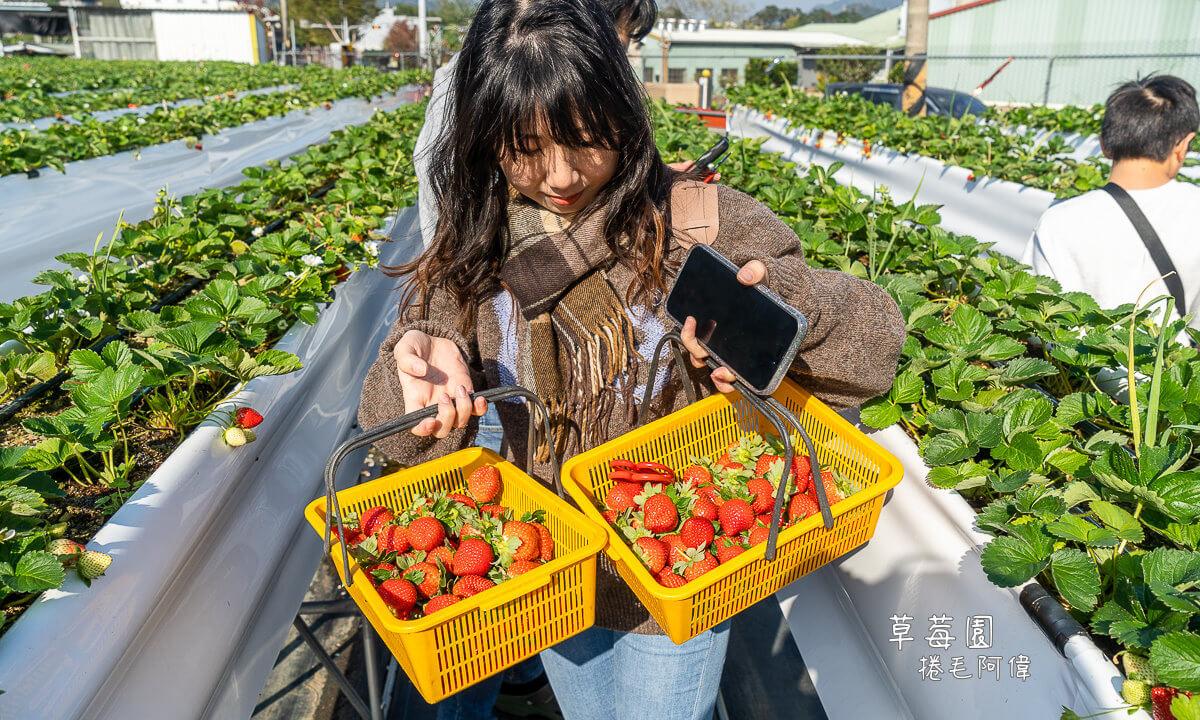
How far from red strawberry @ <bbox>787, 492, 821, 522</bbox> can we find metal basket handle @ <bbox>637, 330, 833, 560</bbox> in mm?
47

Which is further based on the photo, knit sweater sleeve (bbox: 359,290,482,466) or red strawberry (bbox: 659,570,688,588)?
knit sweater sleeve (bbox: 359,290,482,466)

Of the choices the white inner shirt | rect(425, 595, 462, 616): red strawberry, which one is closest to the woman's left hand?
rect(425, 595, 462, 616): red strawberry

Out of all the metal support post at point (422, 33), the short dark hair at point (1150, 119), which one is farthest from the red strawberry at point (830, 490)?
the metal support post at point (422, 33)

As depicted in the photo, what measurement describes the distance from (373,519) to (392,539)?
76mm

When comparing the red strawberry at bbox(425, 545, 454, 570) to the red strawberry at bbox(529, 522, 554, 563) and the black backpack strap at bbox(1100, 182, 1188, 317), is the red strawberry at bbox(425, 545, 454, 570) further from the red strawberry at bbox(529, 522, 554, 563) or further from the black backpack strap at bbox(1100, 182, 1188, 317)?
the black backpack strap at bbox(1100, 182, 1188, 317)

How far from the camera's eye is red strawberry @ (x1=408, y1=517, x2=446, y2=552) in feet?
4.28

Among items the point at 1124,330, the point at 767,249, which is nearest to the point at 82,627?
the point at 767,249

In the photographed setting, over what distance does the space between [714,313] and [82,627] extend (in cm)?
106

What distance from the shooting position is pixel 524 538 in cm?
128

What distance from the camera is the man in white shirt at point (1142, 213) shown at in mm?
2734

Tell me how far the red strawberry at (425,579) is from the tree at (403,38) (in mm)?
55476

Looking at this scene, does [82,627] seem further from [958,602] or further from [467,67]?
[958,602]

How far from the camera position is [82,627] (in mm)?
1091

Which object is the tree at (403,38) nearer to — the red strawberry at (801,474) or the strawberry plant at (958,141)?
the strawberry plant at (958,141)
